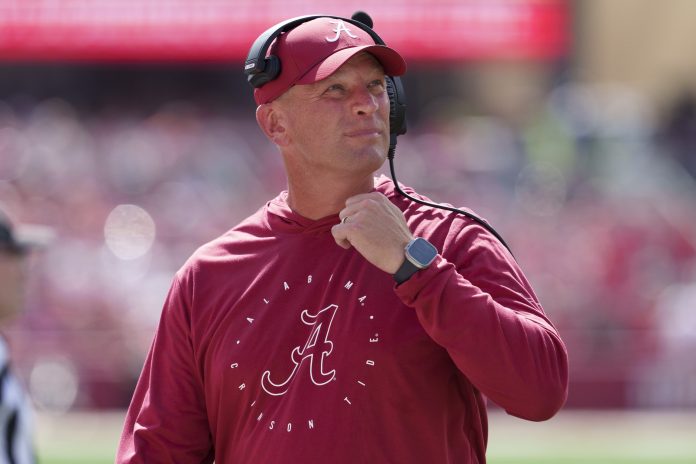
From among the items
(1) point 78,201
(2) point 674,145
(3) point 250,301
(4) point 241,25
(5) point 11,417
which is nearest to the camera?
(3) point 250,301

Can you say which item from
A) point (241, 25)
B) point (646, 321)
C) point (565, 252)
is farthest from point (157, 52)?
point (646, 321)

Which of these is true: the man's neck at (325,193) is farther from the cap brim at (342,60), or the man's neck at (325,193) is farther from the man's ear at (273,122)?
the cap brim at (342,60)

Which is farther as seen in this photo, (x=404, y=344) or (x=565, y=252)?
(x=565, y=252)

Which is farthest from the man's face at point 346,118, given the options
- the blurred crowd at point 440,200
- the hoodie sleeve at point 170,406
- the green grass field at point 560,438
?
the blurred crowd at point 440,200

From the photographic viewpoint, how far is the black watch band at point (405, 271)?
2.38 meters

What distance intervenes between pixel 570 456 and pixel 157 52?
9.84 metres

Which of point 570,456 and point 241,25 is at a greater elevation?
point 241,25

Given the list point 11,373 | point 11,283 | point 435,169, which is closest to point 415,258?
point 11,373

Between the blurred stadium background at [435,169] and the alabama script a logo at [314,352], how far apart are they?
7248mm

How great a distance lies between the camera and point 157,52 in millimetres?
17219

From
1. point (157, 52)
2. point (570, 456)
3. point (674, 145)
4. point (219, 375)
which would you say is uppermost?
point (219, 375)

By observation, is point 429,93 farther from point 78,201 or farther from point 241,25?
point 78,201

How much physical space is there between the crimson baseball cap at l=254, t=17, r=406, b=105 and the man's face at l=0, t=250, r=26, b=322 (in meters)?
2.05

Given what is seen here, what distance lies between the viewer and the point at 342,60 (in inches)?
102
